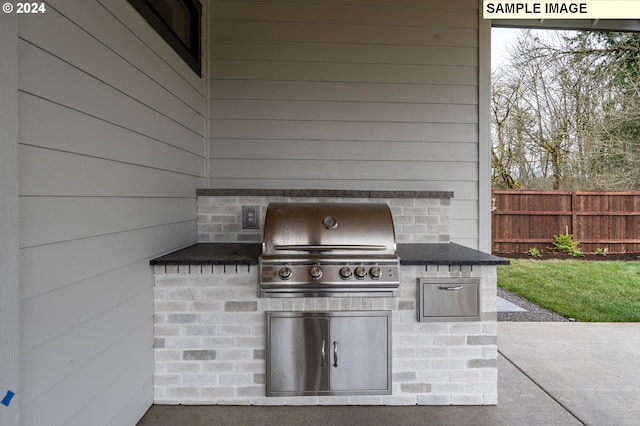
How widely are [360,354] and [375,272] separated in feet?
1.64

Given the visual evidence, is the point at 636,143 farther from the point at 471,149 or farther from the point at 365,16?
the point at 365,16

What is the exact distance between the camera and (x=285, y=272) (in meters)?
1.92

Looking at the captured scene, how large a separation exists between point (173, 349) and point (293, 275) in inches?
32.1

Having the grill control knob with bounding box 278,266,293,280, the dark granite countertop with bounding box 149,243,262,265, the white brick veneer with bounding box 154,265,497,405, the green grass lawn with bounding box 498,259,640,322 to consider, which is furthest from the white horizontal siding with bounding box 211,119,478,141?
the green grass lawn with bounding box 498,259,640,322

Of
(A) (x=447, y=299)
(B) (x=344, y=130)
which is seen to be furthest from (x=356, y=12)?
(A) (x=447, y=299)

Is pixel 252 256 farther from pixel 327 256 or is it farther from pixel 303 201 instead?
pixel 303 201

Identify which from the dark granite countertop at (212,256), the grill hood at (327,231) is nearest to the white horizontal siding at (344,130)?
the dark granite countertop at (212,256)

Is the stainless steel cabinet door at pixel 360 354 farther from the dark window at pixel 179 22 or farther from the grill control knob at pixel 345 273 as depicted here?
the dark window at pixel 179 22

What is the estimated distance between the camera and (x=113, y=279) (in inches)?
63.5

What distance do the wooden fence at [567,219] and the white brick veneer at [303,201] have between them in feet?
10.1

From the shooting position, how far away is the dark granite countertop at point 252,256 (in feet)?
6.59

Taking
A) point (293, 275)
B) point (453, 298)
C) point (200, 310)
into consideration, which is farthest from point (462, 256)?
point (200, 310)

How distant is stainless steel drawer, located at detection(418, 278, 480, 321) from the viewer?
6.71 ft

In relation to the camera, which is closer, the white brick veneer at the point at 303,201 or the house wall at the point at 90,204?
the house wall at the point at 90,204
